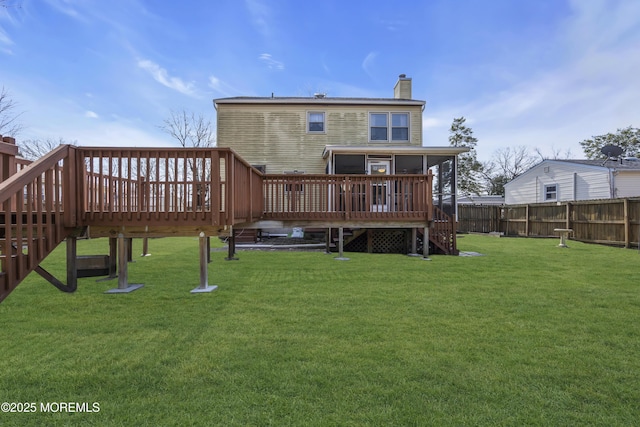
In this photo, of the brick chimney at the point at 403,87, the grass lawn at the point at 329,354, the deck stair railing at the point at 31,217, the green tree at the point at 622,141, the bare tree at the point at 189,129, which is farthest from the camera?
the green tree at the point at 622,141

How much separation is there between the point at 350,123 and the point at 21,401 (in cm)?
1331

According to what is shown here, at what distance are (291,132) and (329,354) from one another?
1221cm

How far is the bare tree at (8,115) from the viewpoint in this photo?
17.6 meters

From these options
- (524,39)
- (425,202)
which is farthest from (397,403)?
(524,39)

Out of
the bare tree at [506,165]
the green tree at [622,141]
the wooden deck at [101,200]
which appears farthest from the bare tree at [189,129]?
the green tree at [622,141]

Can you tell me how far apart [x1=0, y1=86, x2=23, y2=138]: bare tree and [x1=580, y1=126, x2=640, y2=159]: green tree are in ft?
131

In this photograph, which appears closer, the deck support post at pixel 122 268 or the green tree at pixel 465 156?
the deck support post at pixel 122 268

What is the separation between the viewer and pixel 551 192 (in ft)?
61.0

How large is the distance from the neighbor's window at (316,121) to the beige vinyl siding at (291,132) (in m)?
0.17

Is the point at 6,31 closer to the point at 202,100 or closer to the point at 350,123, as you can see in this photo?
the point at 202,100

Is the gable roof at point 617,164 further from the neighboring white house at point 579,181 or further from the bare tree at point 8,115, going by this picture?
the bare tree at point 8,115

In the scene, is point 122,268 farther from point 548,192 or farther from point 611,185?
point 548,192

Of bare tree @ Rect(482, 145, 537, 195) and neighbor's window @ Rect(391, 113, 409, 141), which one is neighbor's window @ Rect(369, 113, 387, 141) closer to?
neighbor's window @ Rect(391, 113, 409, 141)

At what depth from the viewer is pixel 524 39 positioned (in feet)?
46.6
